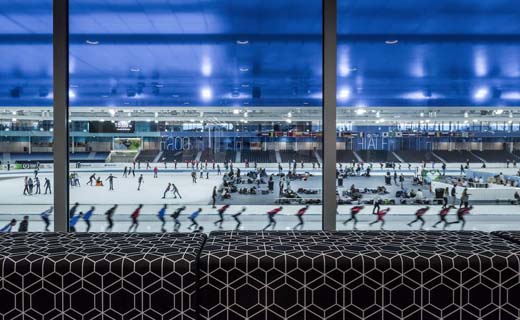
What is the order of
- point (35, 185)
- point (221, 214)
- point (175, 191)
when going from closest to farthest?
point (35, 185) < point (221, 214) < point (175, 191)

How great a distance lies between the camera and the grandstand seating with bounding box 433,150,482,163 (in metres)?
15.7

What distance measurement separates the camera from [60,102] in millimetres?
1781

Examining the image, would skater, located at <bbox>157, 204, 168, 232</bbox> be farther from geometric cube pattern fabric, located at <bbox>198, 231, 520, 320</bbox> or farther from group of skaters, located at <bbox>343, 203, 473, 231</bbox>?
geometric cube pattern fabric, located at <bbox>198, 231, 520, 320</bbox>

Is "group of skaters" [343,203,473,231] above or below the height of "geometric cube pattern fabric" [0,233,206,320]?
below

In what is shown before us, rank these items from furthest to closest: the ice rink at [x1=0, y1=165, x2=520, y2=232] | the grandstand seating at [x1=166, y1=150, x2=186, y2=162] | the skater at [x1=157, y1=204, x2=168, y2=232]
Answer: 1. the grandstand seating at [x1=166, y1=150, x2=186, y2=162]
2. the ice rink at [x1=0, y1=165, x2=520, y2=232]
3. the skater at [x1=157, y1=204, x2=168, y2=232]

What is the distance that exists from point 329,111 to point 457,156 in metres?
16.5

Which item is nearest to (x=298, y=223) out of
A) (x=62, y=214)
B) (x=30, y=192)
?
(x=30, y=192)

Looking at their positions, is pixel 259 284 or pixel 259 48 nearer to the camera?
pixel 259 284

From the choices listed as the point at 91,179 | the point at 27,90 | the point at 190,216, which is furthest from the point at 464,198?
the point at 91,179

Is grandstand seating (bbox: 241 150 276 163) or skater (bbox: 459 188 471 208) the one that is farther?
grandstand seating (bbox: 241 150 276 163)

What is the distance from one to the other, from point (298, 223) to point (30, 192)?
8.61 m

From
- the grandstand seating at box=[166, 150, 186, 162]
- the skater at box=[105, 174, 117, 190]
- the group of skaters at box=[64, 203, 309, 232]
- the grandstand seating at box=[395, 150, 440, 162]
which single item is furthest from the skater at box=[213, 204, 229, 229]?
the grandstand seating at box=[395, 150, 440, 162]

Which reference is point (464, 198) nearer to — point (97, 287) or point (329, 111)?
point (329, 111)

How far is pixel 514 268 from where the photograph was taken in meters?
Result: 0.86
